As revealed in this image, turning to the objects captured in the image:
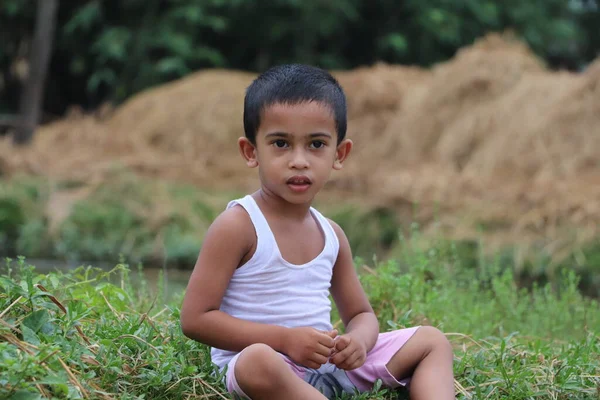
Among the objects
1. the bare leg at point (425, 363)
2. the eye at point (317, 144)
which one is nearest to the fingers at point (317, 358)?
the bare leg at point (425, 363)

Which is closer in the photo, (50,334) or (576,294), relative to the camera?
(50,334)

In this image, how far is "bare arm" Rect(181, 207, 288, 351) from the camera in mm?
2559

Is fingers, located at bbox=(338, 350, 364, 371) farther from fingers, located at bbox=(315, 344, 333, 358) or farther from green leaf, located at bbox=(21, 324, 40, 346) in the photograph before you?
green leaf, located at bbox=(21, 324, 40, 346)

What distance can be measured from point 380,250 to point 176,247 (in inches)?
64.1

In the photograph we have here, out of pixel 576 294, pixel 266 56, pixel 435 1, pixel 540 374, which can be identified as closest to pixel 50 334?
pixel 540 374

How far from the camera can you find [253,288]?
8.73 feet

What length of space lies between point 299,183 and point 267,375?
0.54 m

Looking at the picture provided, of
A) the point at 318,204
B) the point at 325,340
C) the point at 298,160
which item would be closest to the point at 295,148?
the point at 298,160

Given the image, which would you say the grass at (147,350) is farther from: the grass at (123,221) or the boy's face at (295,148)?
the grass at (123,221)

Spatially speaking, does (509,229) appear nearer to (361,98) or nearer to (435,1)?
(361,98)

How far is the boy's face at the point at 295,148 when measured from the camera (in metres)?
2.62

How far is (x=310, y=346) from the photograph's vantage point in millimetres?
2486

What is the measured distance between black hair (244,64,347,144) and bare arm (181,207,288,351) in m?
0.31

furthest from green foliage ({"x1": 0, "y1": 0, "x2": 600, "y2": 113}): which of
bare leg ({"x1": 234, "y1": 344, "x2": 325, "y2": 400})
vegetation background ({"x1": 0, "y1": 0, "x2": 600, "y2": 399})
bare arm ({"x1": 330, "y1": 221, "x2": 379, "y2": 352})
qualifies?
bare leg ({"x1": 234, "y1": 344, "x2": 325, "y2": 400})
